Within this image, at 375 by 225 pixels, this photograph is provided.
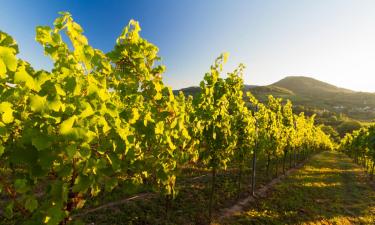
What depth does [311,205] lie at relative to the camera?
20.2 meters

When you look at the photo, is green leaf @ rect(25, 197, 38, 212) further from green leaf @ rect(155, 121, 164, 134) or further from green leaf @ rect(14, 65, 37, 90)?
green leaf @ rect(155, 121, 164, 134)

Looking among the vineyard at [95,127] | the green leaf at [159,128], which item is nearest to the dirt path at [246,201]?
the vineyard at [95,127]

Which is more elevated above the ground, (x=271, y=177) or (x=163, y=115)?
(x=163, y=115)

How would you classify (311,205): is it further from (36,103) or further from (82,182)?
(36,103)

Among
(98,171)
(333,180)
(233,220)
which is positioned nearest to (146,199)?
(233,220)

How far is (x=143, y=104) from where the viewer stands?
6988mm

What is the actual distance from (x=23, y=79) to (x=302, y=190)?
2540 centimetres

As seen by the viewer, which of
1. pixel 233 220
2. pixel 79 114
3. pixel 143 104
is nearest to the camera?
pixel 79 114

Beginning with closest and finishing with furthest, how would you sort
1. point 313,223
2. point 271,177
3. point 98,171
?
point 98,171
point 313,223
point 271,177

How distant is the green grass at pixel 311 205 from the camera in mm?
16781

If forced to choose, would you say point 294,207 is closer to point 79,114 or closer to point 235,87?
point 235,87

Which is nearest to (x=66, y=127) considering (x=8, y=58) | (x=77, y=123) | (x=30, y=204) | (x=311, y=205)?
(x=77, y=123)

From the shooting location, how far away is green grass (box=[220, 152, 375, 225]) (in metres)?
16.8

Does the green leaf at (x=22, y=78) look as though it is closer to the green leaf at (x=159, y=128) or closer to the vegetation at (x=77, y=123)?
the vegetation at (x=77, y=123)
